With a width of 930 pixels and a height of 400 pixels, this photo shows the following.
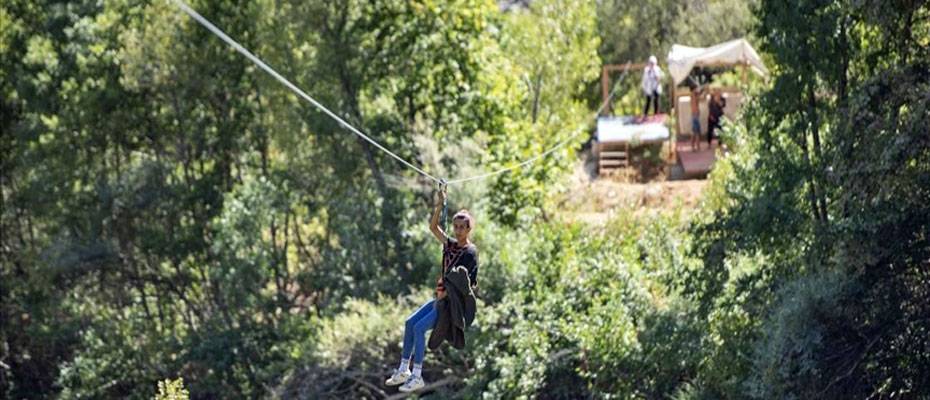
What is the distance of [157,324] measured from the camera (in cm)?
3244

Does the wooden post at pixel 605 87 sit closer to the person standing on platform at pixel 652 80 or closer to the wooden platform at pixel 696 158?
the person standing on platform at pixel 652 80

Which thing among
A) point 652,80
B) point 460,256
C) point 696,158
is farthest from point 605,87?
point 460,256

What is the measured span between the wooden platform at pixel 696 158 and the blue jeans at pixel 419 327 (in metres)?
18.7

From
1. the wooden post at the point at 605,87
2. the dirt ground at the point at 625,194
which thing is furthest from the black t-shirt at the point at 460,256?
the wooden post at the point at 605,87

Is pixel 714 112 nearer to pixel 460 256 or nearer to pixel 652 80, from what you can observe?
pixel 652 80

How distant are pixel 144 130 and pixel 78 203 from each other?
2.06 m

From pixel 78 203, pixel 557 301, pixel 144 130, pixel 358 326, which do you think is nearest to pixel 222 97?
pixel 144 130

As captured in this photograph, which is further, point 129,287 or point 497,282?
point 129,287

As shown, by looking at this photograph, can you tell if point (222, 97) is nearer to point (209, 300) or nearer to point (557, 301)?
point (209, 300)

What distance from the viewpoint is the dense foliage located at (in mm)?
18266

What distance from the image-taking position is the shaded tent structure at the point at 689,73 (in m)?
30.7

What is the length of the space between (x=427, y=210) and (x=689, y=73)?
803 centimetres

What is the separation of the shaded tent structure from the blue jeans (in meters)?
17.3

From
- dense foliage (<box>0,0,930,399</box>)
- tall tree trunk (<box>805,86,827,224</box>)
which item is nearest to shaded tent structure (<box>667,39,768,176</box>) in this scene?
dense foliage (<box>0,0,930,399</box>)
